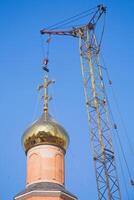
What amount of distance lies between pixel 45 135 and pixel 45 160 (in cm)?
86

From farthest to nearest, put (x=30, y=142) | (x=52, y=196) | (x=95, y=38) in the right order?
1. (x=95, y=38)
2. (x=30, y=142)
3. (x=52, y=196)

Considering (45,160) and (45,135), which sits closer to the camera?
(45,160)

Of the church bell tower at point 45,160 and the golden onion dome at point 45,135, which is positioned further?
the golden onion dome at point 45,135

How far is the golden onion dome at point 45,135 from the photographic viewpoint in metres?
14.2

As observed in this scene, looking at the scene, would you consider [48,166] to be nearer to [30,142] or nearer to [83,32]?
[30,142]

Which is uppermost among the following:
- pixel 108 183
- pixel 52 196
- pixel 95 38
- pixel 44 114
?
pixel 95 38

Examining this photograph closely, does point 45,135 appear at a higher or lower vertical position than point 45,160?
higher

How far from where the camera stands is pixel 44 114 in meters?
15.3

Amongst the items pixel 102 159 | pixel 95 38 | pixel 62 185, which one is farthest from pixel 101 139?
pixel 62 185

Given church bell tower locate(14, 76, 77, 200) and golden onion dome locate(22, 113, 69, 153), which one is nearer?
church bell tower locate(14, 76, 77, 200)

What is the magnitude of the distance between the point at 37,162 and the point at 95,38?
1625cm

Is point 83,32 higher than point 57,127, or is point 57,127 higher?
point 83,32

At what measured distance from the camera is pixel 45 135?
46.5 ft

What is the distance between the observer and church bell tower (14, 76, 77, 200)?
12.4 meters
